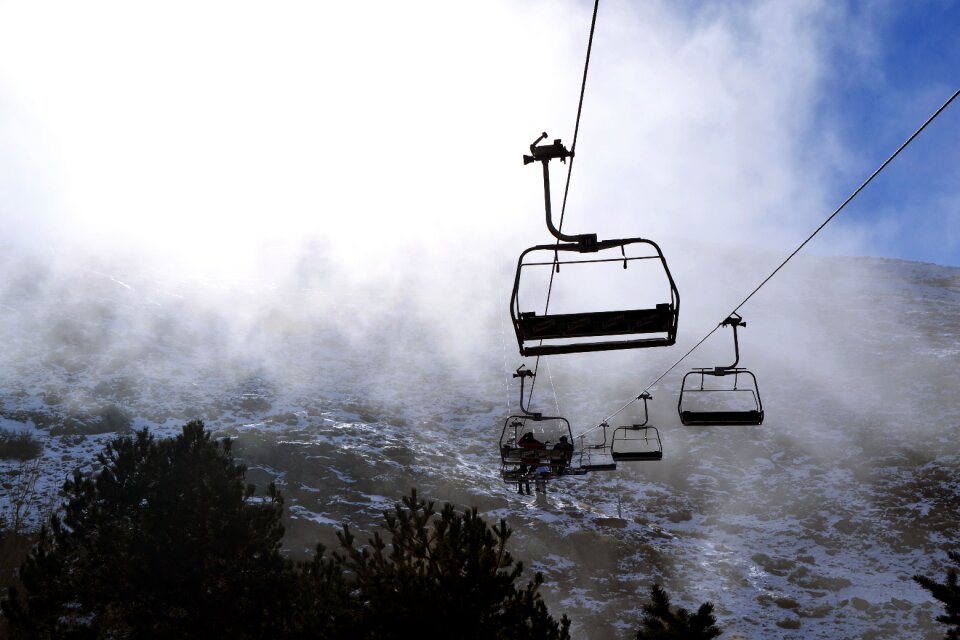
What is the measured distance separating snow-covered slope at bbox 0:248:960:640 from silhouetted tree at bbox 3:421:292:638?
23316 millimetres

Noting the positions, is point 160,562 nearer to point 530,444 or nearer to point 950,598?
point 530,444

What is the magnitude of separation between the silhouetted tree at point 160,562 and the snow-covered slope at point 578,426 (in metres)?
23.3

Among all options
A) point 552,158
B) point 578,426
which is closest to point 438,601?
point 552,158

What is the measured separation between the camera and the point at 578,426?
2638 inches

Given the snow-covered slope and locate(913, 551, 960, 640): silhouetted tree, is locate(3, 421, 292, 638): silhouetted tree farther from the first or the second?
the snow-covered slope

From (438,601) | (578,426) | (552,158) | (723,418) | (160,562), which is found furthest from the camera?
(578,426)

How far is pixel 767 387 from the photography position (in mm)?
79375

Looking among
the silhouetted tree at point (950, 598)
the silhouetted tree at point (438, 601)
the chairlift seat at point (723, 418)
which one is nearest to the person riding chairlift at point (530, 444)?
the silhouetted tree at point (438, 601)

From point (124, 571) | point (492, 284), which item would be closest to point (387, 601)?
point (124, 571)

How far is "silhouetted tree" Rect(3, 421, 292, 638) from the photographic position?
18.5 m

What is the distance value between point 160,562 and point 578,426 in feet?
169

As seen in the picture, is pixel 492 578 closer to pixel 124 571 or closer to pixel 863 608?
pixel 124 571

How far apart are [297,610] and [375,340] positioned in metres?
82.3

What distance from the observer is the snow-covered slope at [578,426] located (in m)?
43.5
